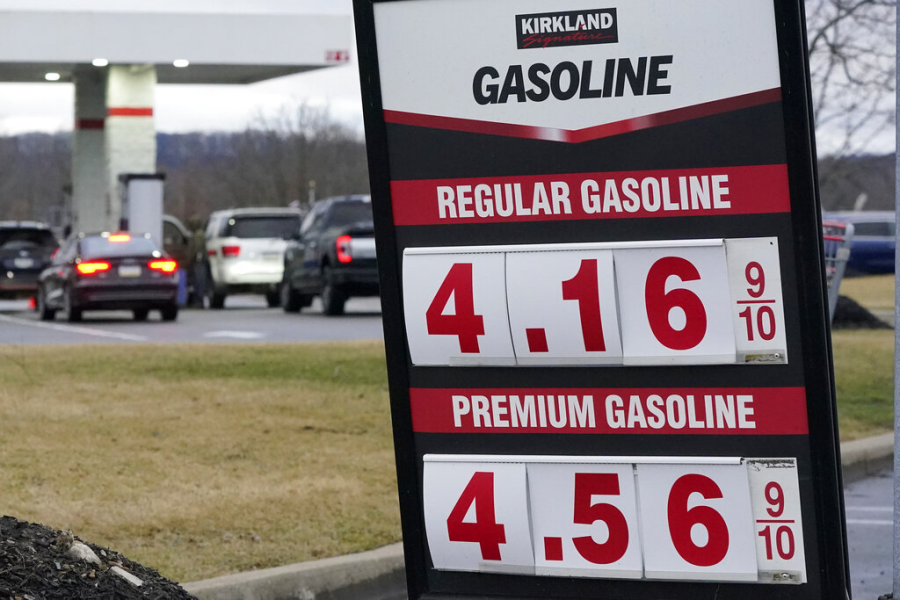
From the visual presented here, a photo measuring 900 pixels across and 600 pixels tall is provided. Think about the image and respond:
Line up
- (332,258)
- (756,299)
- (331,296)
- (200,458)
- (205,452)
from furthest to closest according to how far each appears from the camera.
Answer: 1. (331,296)
2. (332,258)
3. (205,452)
4. (200,458)
5. (756,299)

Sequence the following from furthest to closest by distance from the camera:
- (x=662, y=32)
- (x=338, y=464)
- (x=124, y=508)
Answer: (x=338, y=464)
(x=124, y=508)
(x=662, y=32)

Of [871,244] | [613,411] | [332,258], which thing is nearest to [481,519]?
[613,411]

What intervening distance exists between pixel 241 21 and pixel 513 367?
96.3ft

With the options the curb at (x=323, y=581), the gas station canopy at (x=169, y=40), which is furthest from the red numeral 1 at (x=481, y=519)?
the gas station canopy at (x=169, y=40)

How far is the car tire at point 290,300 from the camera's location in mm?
23250

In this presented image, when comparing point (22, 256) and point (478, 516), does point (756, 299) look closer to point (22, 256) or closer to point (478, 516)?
point (478, 516)

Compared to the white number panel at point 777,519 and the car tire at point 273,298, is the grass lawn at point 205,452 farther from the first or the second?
the car tire at point 273,298

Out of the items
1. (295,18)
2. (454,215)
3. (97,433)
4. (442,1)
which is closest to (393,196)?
(454,215)

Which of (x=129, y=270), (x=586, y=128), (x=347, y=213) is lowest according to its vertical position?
(x=129, y=270)

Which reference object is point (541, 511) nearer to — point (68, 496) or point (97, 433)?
point (68, 496)

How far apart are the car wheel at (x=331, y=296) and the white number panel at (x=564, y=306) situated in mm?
17374

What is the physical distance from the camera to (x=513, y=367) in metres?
3.55

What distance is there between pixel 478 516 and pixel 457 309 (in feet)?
1.82

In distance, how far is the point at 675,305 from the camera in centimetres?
339
